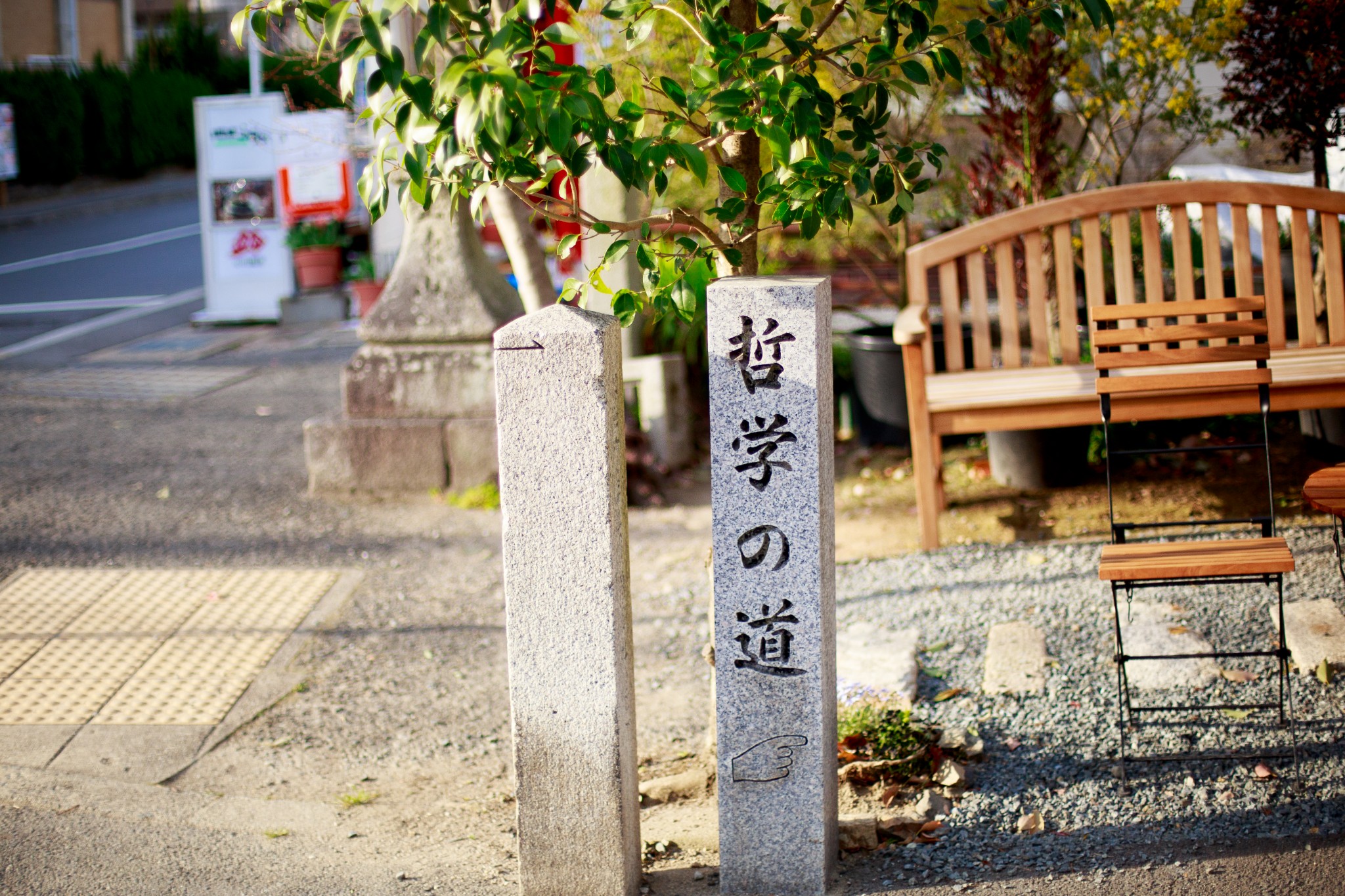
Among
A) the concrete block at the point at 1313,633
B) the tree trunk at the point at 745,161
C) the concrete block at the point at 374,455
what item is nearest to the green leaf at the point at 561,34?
the tree trunk at the point at 745,161

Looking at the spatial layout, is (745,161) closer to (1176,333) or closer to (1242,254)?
(1176,333)

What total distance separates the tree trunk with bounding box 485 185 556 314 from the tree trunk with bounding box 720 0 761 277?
8.88 ft

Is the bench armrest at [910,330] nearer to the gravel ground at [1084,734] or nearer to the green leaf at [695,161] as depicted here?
the gravel ground at [1084,734]

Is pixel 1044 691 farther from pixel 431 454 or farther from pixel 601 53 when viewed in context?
pixel 601 53

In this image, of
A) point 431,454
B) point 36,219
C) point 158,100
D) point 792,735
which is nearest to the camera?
point 792,735

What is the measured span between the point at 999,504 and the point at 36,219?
21.2 meters

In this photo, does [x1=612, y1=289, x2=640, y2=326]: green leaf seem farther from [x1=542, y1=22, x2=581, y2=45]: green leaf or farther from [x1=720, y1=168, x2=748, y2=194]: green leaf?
[x1=542, y1=22, x2=581, y2=45]: green leaf

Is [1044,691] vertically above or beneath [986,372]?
beneath

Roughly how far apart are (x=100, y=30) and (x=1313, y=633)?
1392 inches

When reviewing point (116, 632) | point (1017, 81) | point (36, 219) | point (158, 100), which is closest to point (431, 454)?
point (116, 632)

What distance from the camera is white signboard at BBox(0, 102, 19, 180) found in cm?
2108

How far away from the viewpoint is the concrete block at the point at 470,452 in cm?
A: 681

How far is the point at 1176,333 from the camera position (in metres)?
4.36

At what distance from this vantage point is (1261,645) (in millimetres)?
4180
